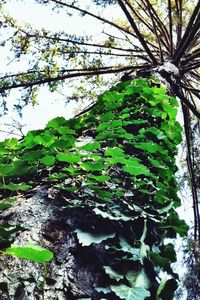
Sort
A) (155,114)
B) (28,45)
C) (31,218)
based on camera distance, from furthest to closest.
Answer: (28,45) → (155,114) → (31,218)

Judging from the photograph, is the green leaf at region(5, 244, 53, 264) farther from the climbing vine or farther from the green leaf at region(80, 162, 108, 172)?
the green leaf at region(80, 162, 108, 172)

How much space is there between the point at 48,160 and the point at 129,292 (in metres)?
0.74

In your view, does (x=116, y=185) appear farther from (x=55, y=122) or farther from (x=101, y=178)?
(x=55, y=122)

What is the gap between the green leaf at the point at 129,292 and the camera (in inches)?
45.7

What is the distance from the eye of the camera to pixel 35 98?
6004 millimetres

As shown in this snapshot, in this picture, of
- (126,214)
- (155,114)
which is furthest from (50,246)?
(155,114)

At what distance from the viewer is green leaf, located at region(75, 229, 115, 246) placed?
132 cm

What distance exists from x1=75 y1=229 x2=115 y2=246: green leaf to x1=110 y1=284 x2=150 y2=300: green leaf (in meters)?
0.17

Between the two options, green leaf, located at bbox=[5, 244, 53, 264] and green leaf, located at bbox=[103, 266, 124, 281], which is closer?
green leaf, located at bbox=[5, 244, 53, 264]

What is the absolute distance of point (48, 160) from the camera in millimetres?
1700

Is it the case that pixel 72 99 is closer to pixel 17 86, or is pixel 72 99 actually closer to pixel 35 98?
pixel 35 98

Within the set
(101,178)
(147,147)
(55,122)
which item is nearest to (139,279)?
(101,178)

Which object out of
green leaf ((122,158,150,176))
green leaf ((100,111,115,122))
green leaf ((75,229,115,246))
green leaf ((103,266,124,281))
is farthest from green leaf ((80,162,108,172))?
green leaf ((100,111,115,122))

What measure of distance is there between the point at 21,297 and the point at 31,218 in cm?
40
